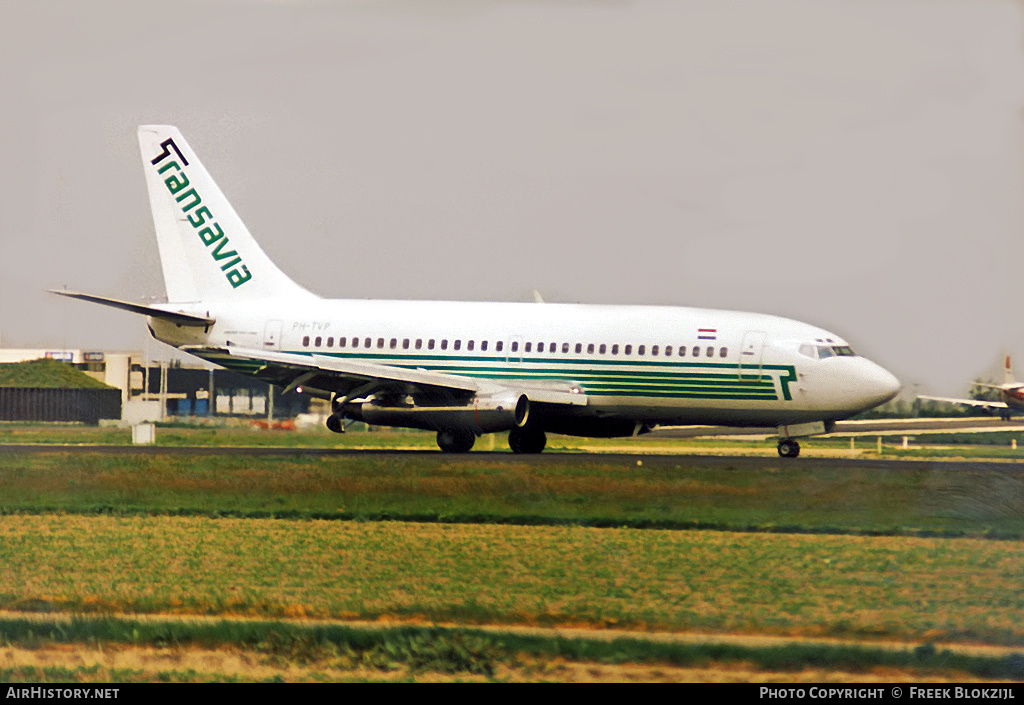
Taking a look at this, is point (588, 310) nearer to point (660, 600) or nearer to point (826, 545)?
point (826, 545)

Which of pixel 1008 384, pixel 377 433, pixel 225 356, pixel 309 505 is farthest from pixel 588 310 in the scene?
pixel 1008 384

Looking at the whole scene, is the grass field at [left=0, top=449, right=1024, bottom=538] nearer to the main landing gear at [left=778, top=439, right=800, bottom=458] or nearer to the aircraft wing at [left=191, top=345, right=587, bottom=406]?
the main landing gear at [left=778, top=439, right=800, bottom=458]

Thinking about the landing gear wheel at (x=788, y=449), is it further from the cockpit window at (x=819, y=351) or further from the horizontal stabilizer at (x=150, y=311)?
the horizontal stabilizer at (x=150, y=311)

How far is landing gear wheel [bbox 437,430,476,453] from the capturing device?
31.1m

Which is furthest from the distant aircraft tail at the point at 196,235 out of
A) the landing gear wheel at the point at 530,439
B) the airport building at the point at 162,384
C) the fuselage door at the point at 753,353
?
the fuselage door at the point at 753,353

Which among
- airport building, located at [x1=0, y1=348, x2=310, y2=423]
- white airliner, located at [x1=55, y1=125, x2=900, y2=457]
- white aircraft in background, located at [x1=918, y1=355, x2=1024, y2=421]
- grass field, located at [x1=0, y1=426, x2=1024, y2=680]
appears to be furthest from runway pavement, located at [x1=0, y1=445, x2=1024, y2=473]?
white aircraft in background, located at [x1=918, y1=355, x2=1024, y2=421]

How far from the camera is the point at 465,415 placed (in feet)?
103

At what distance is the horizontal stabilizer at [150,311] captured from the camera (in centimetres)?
1602

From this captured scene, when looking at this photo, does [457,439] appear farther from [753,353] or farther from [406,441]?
[753,353]

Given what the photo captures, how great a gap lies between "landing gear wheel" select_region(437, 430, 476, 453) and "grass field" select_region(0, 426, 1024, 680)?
310 inches

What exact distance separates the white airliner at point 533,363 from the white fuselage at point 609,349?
0.11 feet

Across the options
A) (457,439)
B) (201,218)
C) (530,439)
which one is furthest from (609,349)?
(201,218)

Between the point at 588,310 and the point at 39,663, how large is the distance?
79.1 feet

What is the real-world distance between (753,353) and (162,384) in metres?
15.5
